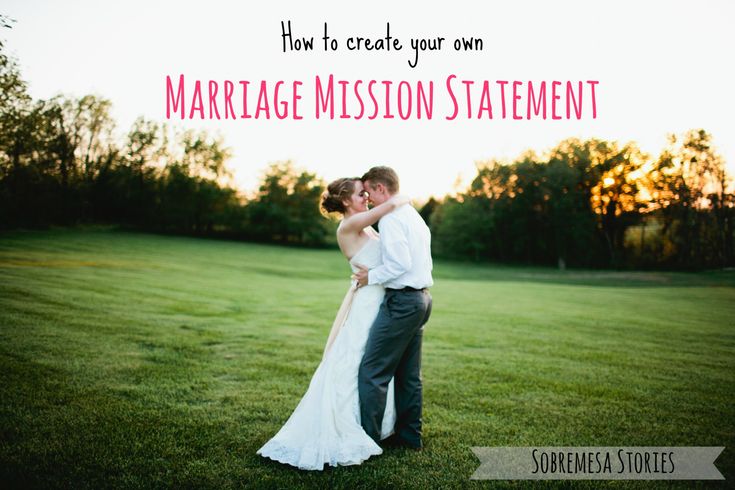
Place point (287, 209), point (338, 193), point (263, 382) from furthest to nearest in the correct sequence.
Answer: point (287, 209) < point (263, 382) < point (338, 193)

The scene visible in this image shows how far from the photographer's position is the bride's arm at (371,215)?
4.14 metres

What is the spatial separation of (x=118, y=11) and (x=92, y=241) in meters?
17.4

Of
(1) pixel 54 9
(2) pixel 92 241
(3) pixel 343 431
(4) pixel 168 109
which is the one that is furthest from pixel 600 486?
(2) pixel 92 241

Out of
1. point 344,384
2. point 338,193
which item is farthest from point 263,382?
point 338,193

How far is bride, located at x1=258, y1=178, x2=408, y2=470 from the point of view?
3.95 metres

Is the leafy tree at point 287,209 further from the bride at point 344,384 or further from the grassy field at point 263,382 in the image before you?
the bride at point 344,384

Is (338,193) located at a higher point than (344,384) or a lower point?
higher

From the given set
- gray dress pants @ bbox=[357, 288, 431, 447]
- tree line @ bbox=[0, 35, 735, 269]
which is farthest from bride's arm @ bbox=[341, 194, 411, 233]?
tree line @ bbox=[0, 35, 735, 269]

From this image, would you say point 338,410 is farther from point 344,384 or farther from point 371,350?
point 371,350

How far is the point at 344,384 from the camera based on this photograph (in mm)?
4168

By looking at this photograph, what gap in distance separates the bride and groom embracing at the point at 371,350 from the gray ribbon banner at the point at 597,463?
0.73 metres

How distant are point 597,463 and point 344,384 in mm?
2383

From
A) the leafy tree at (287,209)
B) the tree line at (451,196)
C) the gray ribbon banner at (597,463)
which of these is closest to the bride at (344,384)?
the gray ribbon banner at (597,463)

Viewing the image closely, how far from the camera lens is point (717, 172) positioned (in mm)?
20828
